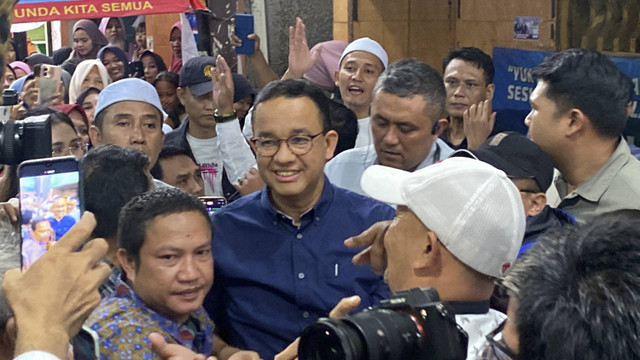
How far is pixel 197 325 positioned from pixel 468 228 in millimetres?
998

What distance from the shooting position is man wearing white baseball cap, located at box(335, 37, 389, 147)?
5.65 meters

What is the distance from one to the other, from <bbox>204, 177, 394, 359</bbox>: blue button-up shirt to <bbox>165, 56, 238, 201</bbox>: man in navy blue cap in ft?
4.92

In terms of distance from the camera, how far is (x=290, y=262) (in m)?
3.10

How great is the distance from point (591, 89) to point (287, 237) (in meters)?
1.50

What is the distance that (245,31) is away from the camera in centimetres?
632

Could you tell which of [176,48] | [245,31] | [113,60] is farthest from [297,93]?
[176,48]

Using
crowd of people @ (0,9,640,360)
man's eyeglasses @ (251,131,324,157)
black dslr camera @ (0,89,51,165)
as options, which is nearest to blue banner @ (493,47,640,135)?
crowd of people @ (0,9,640,360)

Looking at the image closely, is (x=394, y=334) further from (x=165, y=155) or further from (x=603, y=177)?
(x=165, y=155)

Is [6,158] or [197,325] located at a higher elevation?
[6,158]

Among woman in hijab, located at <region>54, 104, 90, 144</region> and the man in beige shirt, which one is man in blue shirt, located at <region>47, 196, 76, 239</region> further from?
woman in hijab, located at <region>54, 104, 90, 144</region>

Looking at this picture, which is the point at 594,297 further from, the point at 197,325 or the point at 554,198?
the point at 554,198

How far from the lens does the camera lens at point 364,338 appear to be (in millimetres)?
1646

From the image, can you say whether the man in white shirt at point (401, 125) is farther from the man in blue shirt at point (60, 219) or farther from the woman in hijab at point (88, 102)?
the woman in hijab at point (88, 102)

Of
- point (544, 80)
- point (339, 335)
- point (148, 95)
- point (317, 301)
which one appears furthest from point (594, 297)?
point (148, 95)
